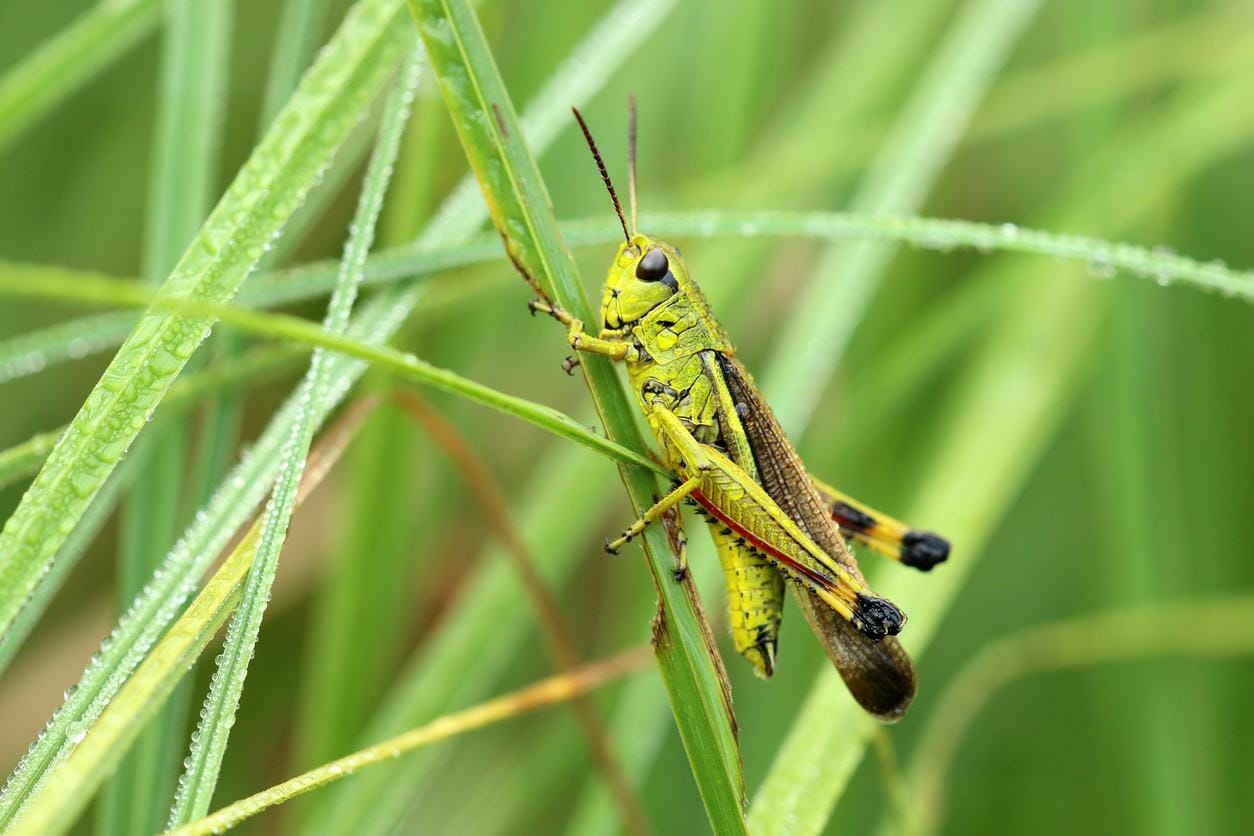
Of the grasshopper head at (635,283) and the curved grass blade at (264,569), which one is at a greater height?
the grasshopper head at (635,283)

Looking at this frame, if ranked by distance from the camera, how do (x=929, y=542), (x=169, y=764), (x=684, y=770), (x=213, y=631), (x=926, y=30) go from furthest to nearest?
(x=926, y=30) → (x=684, y=770) → (x=929, y=542) → (x=169, y=764) → (x=213, y=631)

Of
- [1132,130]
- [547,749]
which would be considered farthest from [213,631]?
[1132,130]

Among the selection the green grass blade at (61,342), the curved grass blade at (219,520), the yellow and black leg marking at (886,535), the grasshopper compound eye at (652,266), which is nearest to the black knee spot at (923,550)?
the yellow and black leg marking at (886,535)

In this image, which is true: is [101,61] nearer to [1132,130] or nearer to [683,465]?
[683,465]

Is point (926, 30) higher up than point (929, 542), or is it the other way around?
point (926, 30)

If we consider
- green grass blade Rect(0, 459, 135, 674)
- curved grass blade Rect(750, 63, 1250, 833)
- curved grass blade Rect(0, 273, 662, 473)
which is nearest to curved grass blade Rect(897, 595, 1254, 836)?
curved grass blade Rect(750, 63, 1250, 833)

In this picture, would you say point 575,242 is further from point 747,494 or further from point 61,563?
point 61,563

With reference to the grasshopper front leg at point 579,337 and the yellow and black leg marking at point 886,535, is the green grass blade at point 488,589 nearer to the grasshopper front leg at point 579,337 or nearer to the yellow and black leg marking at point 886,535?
the grasshopper front leg at point 579,337
